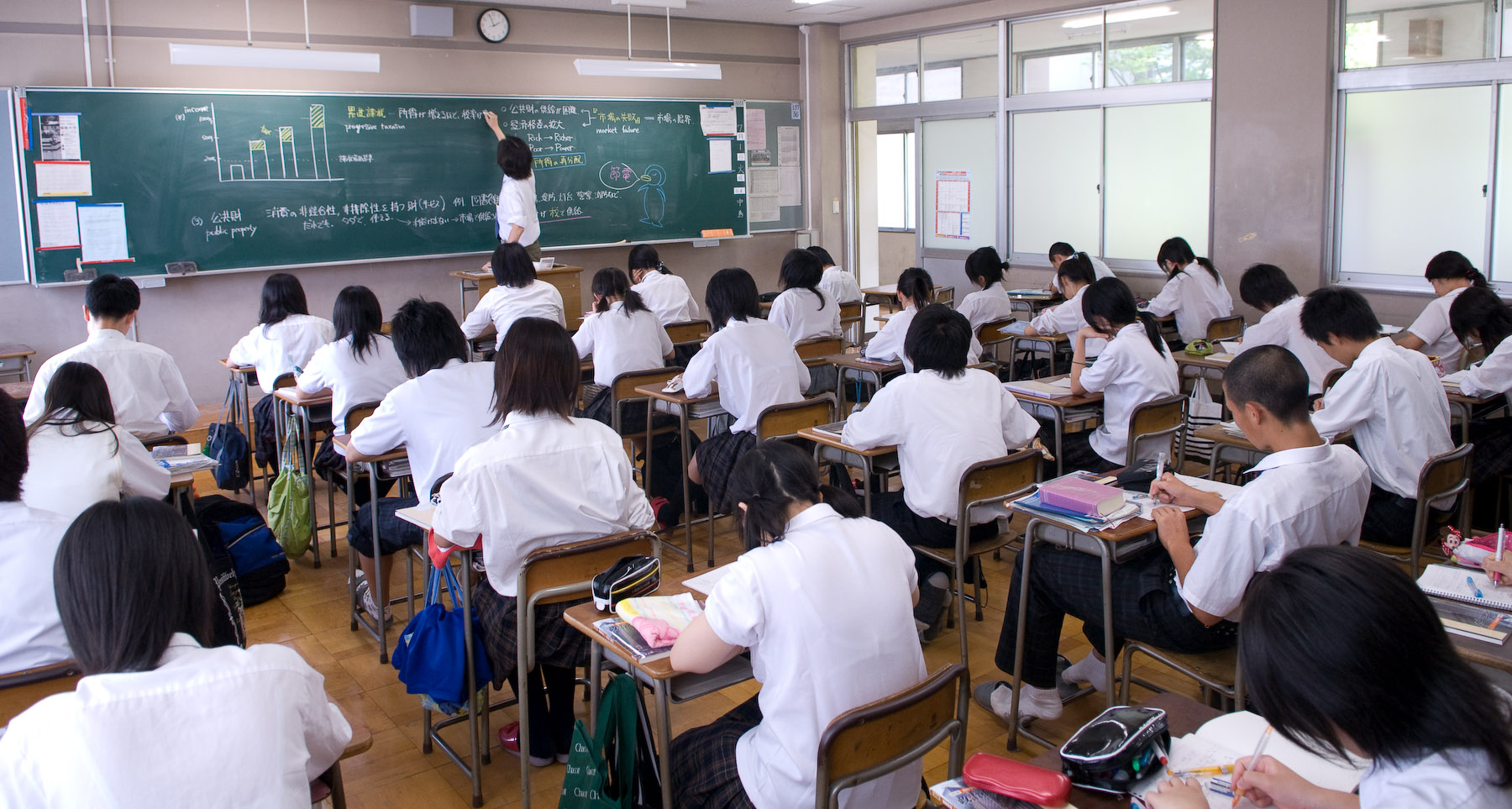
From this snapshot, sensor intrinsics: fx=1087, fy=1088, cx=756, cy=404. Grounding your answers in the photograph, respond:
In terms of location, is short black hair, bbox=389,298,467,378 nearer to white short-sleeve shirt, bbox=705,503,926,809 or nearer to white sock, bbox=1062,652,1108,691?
white short-sleeve shirt, bbox=705,503,926,809

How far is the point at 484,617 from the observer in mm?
2881

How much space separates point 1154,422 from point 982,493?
107cm

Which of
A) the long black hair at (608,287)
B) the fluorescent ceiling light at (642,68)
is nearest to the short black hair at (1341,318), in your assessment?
the long black hair at (608,287)

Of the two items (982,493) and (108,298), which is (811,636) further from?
(108,298)

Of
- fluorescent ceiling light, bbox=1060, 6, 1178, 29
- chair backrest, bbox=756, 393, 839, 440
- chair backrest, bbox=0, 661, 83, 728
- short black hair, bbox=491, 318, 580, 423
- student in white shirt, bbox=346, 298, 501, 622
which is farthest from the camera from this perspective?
fluorescent ceiling light, bbox=1060, 6, 1178, 29

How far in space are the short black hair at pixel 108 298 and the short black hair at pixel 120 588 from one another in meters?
3.27

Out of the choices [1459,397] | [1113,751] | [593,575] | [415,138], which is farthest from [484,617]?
[415,138]

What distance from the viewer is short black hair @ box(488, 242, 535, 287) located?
6.04 metres

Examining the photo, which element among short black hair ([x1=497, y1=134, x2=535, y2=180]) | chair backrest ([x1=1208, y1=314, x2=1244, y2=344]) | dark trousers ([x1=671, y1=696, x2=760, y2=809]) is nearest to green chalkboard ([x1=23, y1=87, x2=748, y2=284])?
short black hair ([x1=497, y1=134, x2=535, y2=180])

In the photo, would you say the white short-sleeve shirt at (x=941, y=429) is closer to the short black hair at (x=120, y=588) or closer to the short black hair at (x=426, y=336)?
the short black hair at (x=426, y=336)

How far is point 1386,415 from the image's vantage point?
11.6ft

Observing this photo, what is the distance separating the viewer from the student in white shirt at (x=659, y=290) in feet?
21.9

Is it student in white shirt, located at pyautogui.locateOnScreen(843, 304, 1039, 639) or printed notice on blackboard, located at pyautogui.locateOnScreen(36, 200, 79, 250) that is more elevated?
printed notice on blackboard, located at pyautogui.locateOnScreen(36, 200, 79, 250)

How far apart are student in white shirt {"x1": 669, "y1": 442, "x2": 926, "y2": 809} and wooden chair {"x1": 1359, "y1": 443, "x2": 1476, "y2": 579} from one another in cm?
197
